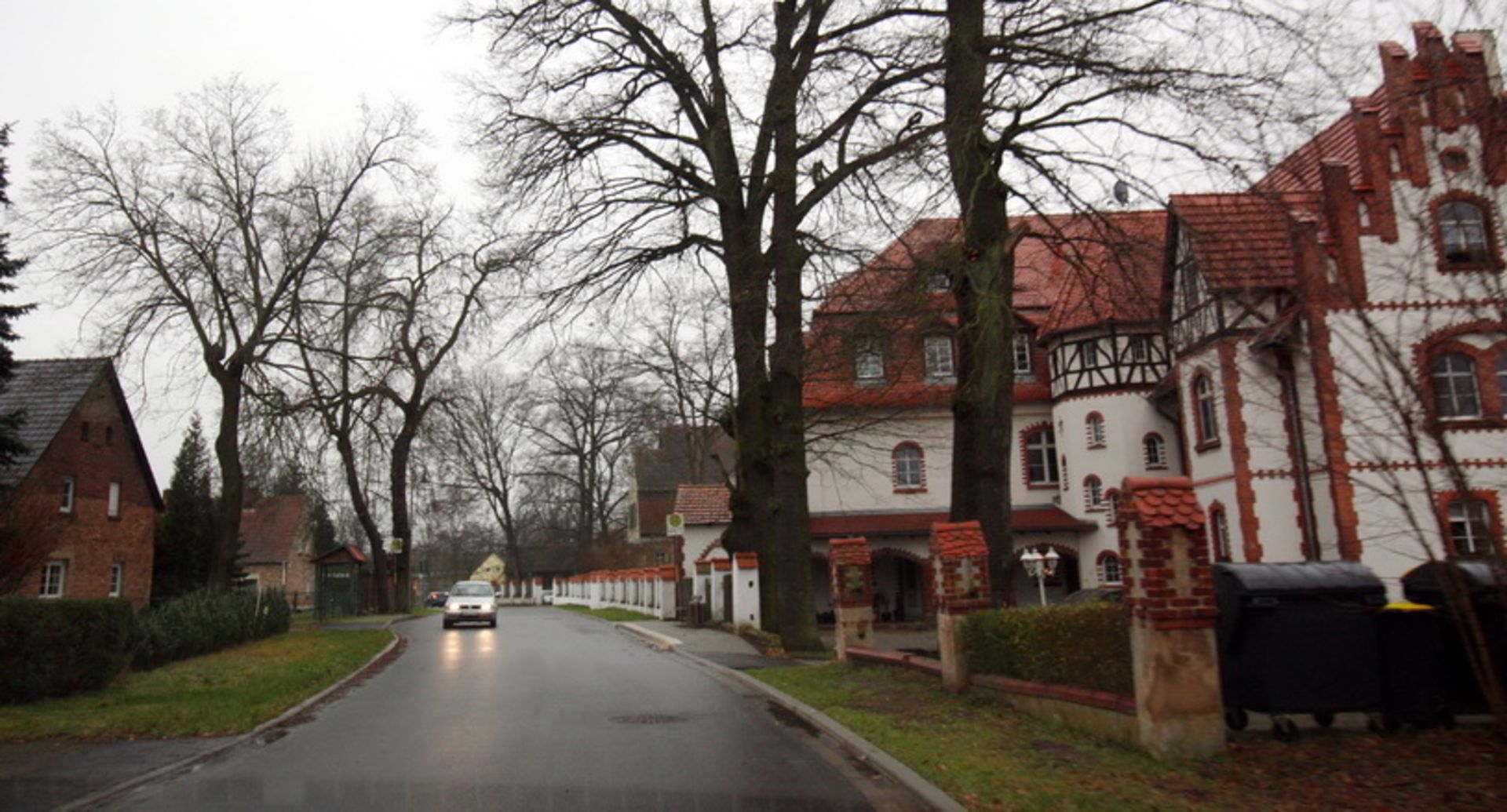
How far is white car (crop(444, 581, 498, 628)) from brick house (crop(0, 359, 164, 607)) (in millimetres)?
9594

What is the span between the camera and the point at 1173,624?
27.8ft

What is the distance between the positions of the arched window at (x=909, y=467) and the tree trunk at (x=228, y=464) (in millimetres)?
19508

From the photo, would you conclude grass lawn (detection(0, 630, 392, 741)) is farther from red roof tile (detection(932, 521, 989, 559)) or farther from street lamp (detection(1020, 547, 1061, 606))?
street lamp (detection(1020, 547, 1061, 606))

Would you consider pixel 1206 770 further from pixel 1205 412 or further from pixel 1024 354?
pixel 1024 354

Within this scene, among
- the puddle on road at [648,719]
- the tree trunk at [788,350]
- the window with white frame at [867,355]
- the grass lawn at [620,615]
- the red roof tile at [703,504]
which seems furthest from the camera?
the grass lawn at [620,615]

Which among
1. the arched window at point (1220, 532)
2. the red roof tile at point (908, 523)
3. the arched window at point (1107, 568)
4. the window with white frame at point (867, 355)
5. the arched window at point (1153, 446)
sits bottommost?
the arched window at point (1107, 568)

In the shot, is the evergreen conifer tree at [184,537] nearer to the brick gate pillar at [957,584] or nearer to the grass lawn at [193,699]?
the grass lawn at [193,699]

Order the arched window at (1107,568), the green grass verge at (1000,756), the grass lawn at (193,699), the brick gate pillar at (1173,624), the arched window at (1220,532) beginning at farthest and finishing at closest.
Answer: the arched window at (1107,568) → the arched window at (1220,532) → the grass lawn at (193,699) → the brick gate pillar at (1173,624) → the green grass verge at (1000,756)

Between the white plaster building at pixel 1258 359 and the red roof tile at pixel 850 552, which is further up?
the white plaster building at pixel 1258 359

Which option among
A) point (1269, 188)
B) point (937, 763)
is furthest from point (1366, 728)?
point (1269, 188)

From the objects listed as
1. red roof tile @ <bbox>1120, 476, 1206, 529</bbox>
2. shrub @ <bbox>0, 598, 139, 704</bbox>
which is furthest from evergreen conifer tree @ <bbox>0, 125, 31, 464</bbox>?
red roof tile @ <bbox>1120, 476, 1206, 529</bbox>

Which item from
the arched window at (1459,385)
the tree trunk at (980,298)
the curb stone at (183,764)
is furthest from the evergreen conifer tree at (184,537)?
the arched window at (1459,385)

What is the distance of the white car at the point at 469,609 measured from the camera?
35938mm

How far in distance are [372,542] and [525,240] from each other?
99.9 feet
